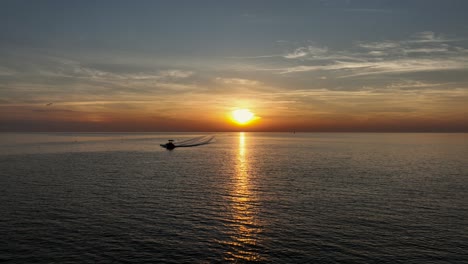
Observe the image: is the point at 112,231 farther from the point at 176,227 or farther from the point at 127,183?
the point at 127,183

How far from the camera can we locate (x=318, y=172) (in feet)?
314

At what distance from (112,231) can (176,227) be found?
794 cm

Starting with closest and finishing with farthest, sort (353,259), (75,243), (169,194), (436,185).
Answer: (353,259) → (75,243) → (169,194) → (436,185)

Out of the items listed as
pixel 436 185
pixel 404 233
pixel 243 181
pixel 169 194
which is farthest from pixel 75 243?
pixel 436 185

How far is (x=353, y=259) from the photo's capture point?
32.8 m

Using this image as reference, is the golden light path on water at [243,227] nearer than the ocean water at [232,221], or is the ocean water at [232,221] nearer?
the ocean water at [232,221]

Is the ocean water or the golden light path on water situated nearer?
the ocean water

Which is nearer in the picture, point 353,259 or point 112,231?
point 353,259

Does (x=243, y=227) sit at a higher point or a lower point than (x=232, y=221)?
lower

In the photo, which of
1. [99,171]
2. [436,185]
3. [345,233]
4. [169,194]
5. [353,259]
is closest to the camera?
[353,259]

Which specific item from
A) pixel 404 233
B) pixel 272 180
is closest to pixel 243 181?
pixel 272 180

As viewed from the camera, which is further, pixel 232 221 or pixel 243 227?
pixel 232 221

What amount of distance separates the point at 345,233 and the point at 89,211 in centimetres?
3733

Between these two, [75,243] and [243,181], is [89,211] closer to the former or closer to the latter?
[75,243]
